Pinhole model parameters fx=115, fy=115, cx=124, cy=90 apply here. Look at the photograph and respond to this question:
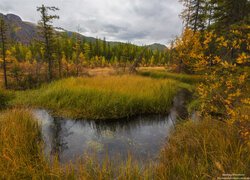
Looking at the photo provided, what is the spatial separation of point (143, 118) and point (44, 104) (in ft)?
19.9

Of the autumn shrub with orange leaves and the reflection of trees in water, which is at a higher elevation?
the autumn shrub with orange leaves

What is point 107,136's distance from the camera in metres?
4.53

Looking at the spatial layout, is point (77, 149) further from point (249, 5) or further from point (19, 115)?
point (249, 5)

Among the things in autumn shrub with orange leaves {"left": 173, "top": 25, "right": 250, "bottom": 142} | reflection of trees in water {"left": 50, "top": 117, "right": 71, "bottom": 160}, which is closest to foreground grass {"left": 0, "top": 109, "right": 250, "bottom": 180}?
autumn shrub with orange leaves {"left": 173, "top": 25, "right": 250, "bottom": 142}

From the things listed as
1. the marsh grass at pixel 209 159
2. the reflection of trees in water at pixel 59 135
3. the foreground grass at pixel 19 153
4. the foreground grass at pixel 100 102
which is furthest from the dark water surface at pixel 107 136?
the marsh grass at pixel 209 159

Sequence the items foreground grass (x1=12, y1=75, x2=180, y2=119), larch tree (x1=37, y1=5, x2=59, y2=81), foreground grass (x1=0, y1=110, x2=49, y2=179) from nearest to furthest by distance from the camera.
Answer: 1. foreground grass (x1=0, y1=110, x2=49, y2=179)
2. foreground grass (x1=12, y1=75, x2=180, y2=119)
3. larch tree (x1=37, y1=5, x2=59, y2=81)

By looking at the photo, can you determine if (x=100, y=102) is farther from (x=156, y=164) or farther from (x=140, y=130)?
(x=156, y=164)

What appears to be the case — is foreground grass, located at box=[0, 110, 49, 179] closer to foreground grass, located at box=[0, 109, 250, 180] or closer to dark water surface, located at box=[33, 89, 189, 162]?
foreground grass, located at box=[0, 109, 250, 180]

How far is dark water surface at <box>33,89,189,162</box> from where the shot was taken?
3.65 meters

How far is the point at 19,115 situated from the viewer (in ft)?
13.4

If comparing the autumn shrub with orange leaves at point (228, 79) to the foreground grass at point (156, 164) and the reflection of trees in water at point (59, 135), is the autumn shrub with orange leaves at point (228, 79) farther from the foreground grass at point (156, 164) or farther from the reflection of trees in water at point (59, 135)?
the reflection of trees in water at point (59, 135)

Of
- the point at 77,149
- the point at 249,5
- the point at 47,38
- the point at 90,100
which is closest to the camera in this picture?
the point at 77,149

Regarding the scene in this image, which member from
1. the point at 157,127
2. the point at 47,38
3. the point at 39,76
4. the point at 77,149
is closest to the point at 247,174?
the point at 157,127

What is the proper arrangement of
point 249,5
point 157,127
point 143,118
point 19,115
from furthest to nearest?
point 249,5
point 143,118
point 157,127
point 19,115
